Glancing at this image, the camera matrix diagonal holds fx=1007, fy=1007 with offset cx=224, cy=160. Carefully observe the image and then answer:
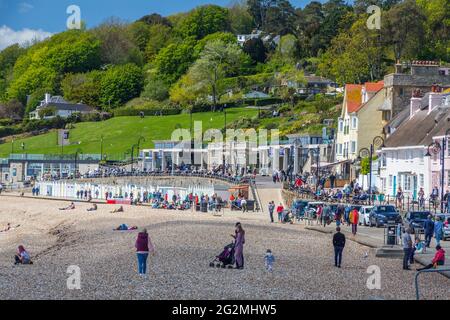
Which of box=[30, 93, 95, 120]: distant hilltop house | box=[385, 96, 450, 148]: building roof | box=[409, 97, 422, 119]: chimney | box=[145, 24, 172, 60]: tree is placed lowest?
box=[385, 96, 450, 148]: building roof

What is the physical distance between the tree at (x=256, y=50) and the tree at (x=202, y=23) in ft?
81.0

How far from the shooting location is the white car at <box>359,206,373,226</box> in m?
45.8

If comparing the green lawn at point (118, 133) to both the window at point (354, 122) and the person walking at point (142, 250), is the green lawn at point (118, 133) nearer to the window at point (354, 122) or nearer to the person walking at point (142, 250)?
the window at point (354, 122)

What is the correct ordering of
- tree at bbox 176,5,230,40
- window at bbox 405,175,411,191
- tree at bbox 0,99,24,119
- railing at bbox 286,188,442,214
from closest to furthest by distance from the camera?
railing at bbox 286,188,442,214 → window at bbox 405,175,411,191 → tree at bbox 0,99,24,119 → tree at bbox 176,5,230,40

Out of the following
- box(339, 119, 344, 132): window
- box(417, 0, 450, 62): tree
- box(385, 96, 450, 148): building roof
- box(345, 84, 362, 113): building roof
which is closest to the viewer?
box(385, 96, 450, 148): building roof

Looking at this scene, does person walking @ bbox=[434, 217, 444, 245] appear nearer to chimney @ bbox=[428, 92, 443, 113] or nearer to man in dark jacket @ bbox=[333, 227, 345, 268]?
man in dark jacket @ bbox=[333, 227, 345, 268]

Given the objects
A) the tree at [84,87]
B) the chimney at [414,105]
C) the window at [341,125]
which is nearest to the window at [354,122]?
the window at [341,125]

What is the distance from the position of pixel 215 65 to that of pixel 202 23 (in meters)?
35.5

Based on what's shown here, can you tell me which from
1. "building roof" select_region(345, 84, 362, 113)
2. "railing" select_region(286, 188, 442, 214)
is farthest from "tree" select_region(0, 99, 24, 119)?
"railing" select_region(286, 188, 442, 214)

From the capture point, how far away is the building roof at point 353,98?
72500 millimetres

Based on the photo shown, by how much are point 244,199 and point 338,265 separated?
2991 cm

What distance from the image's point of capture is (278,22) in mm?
165125

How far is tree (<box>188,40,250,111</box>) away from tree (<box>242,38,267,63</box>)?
1.61 metres

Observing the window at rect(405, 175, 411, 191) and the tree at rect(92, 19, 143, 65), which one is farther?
the tree at rect(92, 19, 143, 65)
